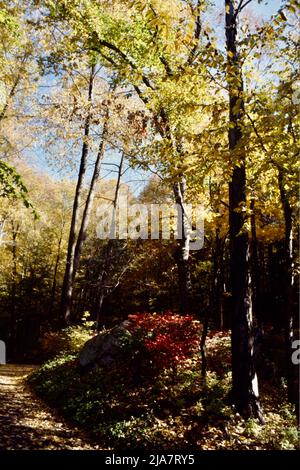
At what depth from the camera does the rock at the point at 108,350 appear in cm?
995

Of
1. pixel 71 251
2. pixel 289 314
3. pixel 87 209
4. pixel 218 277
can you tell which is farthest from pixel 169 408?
pixel 87 209

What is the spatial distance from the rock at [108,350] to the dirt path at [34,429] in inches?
66.3

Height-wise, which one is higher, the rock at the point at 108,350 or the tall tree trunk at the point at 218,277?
the tall tree trunk at the point at 218,277

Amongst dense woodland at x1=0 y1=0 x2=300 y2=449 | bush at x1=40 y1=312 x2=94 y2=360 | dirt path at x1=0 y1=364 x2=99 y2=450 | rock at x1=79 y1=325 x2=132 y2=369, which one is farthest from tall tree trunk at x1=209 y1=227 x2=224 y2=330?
bush at x1=40 y1=312 x2=94 y2=360

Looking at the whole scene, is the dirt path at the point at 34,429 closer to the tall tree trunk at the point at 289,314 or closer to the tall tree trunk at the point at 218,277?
the tall tree trunk at the point at 218,277

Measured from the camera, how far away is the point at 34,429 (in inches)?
279

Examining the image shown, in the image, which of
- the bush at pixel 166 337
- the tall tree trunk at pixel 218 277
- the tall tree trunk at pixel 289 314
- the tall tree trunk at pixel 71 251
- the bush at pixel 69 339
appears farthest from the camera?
the tall tree trunk at pixel 71 251

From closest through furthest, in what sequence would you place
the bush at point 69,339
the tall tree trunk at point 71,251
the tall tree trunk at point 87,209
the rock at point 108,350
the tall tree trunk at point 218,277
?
the tall tree trunk at point 218,277 → the rock at point 108,350 → the bush at point 69,339 → the tall tree trunk at point 87,209 → the tall tree trunk at point 71,251

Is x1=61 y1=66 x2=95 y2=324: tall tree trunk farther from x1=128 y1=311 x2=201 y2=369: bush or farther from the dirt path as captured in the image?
the dirt path

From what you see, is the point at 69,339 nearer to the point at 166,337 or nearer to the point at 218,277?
the point at 166,337

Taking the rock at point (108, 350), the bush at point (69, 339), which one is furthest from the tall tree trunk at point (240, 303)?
the bush at point (69, 339)

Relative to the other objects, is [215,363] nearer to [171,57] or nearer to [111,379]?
[111,379]
